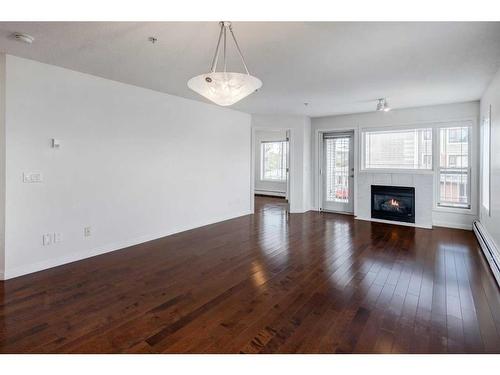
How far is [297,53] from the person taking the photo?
3.10m

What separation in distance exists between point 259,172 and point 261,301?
852 cm

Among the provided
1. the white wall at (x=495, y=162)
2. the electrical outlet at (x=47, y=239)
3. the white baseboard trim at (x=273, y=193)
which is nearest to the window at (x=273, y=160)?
the white baseboard trim at (x=273, y=193)

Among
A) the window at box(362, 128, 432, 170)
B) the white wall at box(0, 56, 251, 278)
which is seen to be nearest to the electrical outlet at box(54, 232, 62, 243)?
the white wall at box(0, 56, 251, 278)

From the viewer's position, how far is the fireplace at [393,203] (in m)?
5.96

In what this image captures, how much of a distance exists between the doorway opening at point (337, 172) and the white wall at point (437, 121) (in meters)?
0.34

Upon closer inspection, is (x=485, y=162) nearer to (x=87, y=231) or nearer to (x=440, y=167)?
(x=440, y=167)

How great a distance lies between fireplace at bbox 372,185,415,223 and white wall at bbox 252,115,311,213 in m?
1.72

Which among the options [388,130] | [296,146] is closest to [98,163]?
[296,146]

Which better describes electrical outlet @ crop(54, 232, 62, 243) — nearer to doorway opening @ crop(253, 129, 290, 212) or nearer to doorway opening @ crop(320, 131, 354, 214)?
doorway opening @ crop(320, 131, 354, 214)

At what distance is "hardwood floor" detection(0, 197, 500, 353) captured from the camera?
2.07 metres

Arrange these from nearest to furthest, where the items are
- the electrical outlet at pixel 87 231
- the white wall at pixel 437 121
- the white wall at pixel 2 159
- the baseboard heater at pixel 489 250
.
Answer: the white wall at pixel 2 159 → the baseboard heater at pixel 489 250 → the electrical outlet at pixel 87 231 → the white wall at pixel 437 121

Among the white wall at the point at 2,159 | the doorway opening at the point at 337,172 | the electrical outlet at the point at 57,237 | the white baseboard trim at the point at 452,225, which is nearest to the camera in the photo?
the white wall at the point at 2,159

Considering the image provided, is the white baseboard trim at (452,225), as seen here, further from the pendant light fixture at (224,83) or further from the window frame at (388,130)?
the pendant light fixture at (224,83)

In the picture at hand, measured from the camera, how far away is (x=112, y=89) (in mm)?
4164
